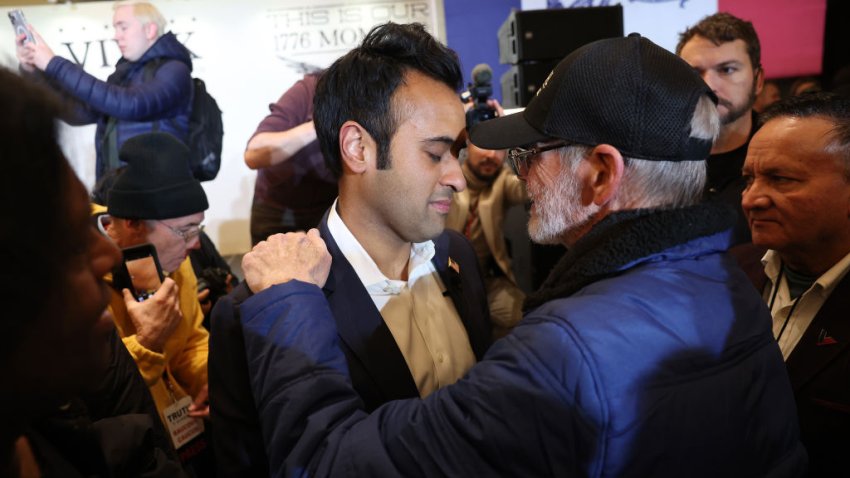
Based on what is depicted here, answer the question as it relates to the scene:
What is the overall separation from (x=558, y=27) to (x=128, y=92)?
2.55 metres

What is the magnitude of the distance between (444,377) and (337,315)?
12.8 inches

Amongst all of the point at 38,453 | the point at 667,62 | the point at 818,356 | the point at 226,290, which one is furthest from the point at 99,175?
the point at 818,356

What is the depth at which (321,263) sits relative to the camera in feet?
4.63

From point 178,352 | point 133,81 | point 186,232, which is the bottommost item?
point 178,352

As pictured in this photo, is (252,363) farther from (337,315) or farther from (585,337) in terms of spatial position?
(585,337)

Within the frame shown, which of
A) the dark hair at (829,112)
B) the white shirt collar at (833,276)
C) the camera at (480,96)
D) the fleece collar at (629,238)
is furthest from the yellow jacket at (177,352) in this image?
the dark hair at (829,112)

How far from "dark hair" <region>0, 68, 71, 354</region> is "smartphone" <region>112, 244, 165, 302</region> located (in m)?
1.42

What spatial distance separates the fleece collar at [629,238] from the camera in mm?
1034

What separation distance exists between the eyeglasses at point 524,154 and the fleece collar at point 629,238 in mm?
203

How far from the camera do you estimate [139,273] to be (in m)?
1.98

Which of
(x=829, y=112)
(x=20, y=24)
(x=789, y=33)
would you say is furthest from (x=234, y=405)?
(x=789, y=33)

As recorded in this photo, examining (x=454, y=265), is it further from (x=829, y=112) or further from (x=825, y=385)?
(x=829, y=112)

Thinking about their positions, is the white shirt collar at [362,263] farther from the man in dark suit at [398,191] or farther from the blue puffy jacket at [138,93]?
the blue puffy jacket at [138,93]

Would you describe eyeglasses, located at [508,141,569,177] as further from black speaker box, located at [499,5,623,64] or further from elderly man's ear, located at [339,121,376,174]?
black speaker box, located at [499,5,623,64]
